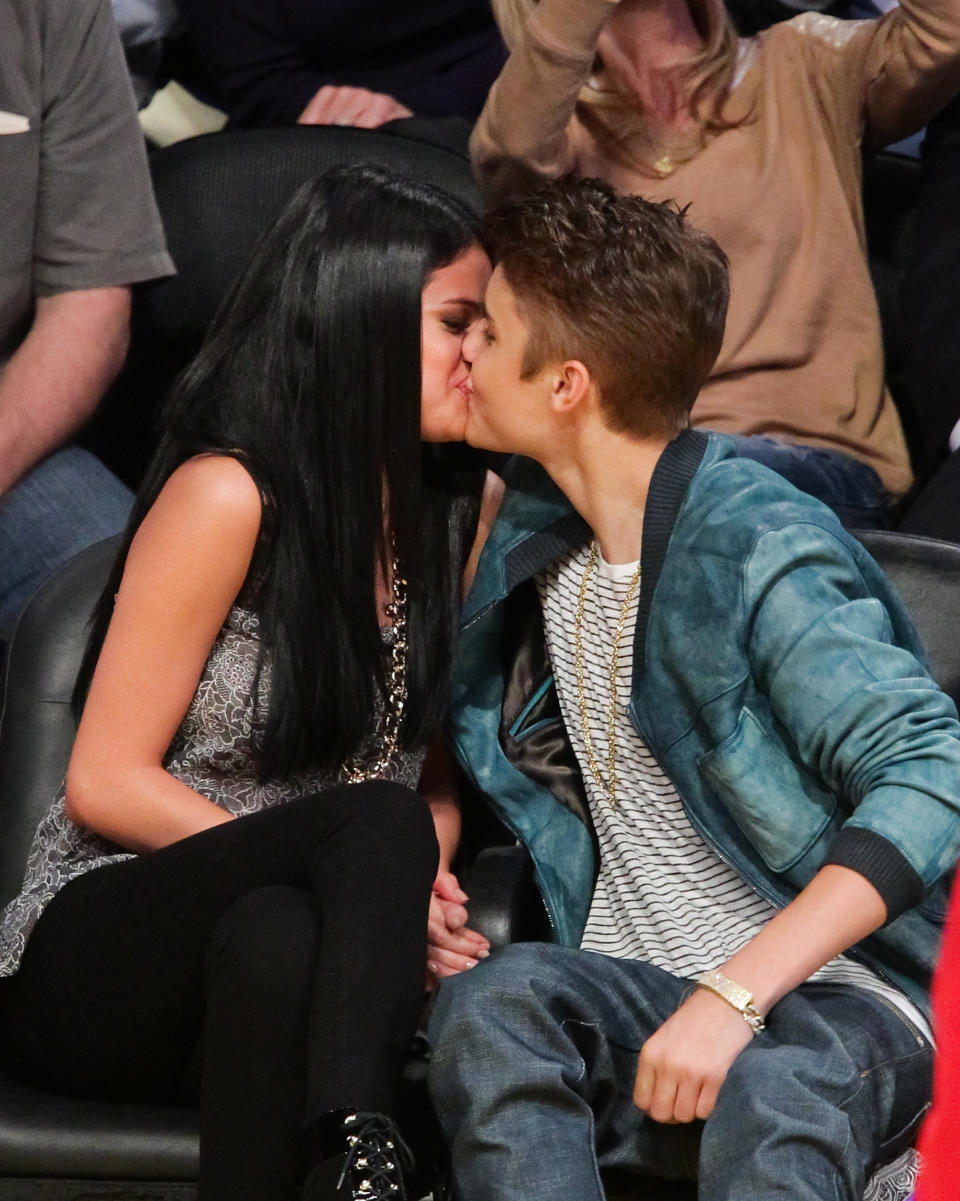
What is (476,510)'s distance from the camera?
1799 mm

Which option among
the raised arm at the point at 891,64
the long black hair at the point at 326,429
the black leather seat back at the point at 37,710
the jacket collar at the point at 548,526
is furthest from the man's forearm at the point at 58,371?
the raised arm at the point at 891,64

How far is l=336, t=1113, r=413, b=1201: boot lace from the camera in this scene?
1.21m

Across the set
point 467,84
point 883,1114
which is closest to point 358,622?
point 883,1114

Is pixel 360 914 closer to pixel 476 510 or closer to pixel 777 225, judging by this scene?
pixel 476 510

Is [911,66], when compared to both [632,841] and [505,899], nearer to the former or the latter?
[632,841]

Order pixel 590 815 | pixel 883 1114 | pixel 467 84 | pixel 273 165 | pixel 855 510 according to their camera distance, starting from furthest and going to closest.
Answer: pixel 467 84
pixel 273 165
pixel 855 510
pixel 590 815
pixel 883 1114

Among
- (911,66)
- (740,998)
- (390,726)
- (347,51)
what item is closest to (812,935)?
(740,998)

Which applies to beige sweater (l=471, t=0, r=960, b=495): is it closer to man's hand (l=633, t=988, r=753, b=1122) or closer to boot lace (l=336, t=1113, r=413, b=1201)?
man's hand (l=633, t=988, r=753, b=1122)

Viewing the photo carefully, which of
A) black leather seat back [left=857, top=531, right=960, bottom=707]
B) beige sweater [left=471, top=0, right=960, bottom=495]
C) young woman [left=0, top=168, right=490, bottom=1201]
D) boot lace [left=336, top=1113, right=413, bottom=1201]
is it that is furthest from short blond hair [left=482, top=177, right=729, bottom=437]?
boot lace [left=336, top=1113, right=413, bottom=1201]

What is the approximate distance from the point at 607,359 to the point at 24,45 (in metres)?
1.01

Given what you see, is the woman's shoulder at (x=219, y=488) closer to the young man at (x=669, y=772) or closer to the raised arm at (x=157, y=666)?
the raised arm at (x=157, y=666)

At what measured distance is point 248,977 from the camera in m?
1.34

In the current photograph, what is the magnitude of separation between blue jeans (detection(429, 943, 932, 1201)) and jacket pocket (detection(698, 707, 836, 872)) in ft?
0.43

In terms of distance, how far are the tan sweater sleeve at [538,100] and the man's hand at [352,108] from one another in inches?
20.9
